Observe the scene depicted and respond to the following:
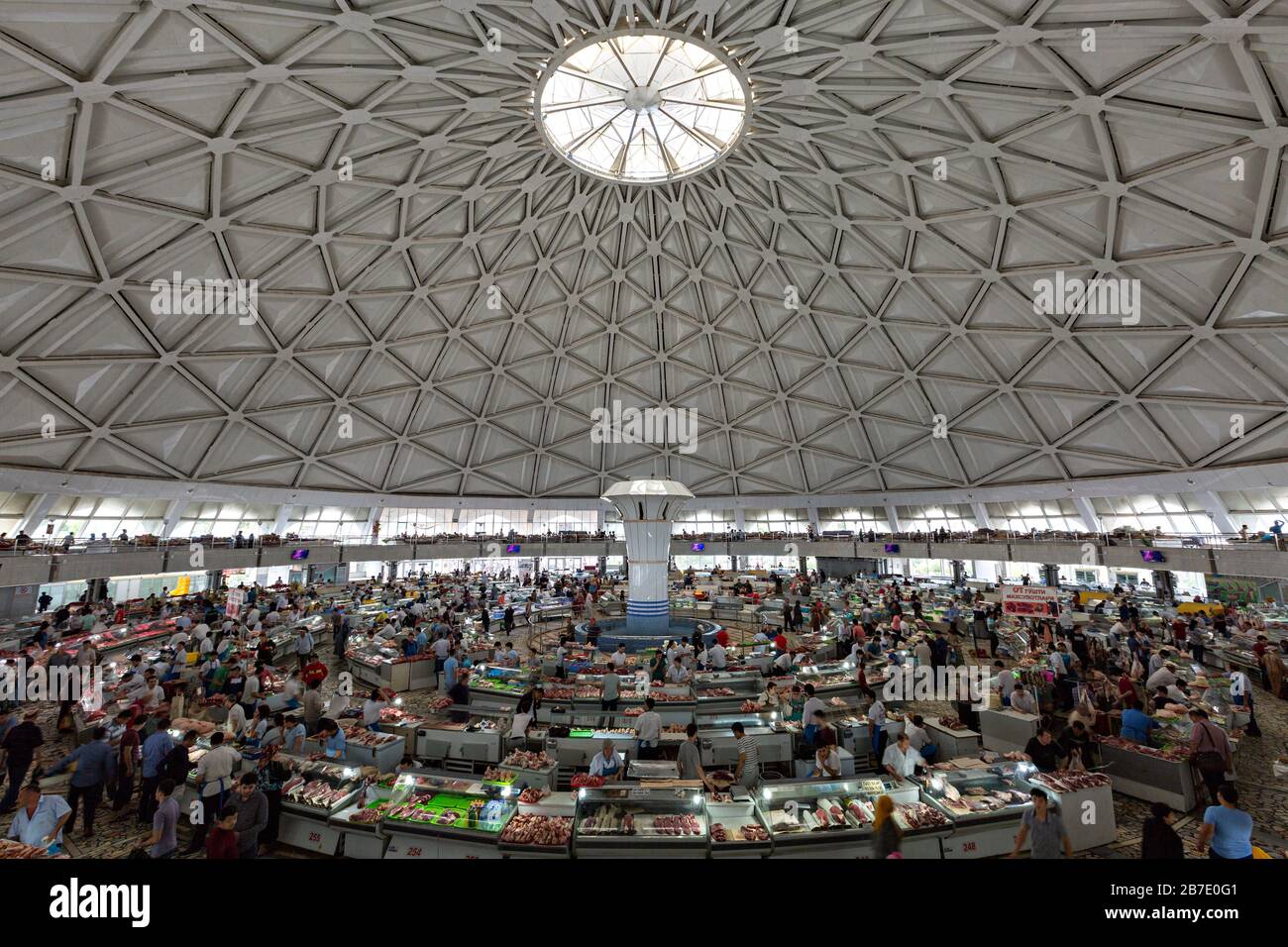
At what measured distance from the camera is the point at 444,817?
989 cm

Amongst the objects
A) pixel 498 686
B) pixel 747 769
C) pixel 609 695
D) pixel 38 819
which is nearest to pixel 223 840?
pixel 38 819

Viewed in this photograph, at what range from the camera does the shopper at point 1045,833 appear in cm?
819

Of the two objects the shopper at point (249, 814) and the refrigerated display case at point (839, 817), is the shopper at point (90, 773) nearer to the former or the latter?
the shopper at point (249, 814)

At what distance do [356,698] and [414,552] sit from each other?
3190 centimetres

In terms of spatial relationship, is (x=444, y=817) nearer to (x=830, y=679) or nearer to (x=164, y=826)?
(x=164, y=826)

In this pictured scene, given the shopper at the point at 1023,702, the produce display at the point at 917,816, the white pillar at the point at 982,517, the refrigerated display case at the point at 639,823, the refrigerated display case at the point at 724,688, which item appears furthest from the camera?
the white pillar at the point at 982,517

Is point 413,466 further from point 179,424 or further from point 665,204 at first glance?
point 665,204

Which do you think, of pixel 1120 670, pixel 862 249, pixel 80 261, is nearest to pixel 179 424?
pixel 80 261

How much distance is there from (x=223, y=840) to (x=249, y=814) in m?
0.71

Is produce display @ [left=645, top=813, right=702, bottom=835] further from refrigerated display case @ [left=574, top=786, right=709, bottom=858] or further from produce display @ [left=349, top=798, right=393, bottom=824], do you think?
produce display @ [left=349, top=798, right=393, bottom=824]

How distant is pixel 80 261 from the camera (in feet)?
79.4

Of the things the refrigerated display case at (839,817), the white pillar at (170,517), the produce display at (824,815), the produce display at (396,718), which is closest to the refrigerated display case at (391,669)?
the produce display at (396,718)

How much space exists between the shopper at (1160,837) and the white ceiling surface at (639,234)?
20.9 metres

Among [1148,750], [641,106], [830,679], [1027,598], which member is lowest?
[830,679]
